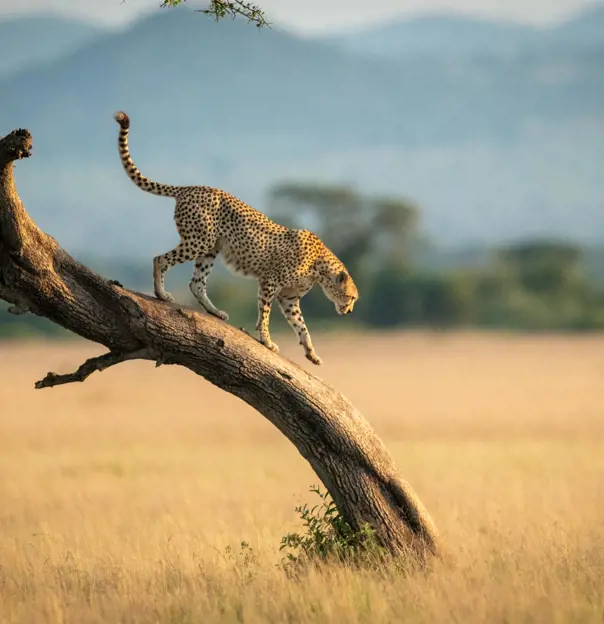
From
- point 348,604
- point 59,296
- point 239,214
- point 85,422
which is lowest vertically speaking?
point 85,422

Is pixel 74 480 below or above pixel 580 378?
below

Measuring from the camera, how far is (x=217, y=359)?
7699 mm

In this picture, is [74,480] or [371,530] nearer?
[371,530]

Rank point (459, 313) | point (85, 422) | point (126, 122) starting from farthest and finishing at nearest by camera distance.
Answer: point (459, 313) < point (85, 422) < point (126, 122)

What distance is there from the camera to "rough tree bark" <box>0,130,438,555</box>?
287 inches

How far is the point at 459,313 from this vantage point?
57969 mm

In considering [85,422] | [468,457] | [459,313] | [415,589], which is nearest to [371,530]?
[415,589]

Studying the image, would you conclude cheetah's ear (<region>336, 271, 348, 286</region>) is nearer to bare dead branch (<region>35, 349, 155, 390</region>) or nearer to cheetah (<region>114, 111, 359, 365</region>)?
cheetah (<region>114, 111, 359, 365</region>)

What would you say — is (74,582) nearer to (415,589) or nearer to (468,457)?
(415,589)

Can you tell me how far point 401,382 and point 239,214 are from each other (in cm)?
2467

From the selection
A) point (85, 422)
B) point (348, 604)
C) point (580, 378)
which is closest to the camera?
point (348, 604)

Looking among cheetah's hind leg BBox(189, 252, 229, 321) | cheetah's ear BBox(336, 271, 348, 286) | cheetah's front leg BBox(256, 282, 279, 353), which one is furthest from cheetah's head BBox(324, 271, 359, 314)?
cheetah's hind leg BBox(189, 252, 229, 321)

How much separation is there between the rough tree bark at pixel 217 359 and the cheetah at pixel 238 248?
0.46 m

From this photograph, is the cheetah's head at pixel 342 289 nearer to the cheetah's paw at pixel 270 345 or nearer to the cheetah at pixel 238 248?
the cheetah at pixel 238 248
